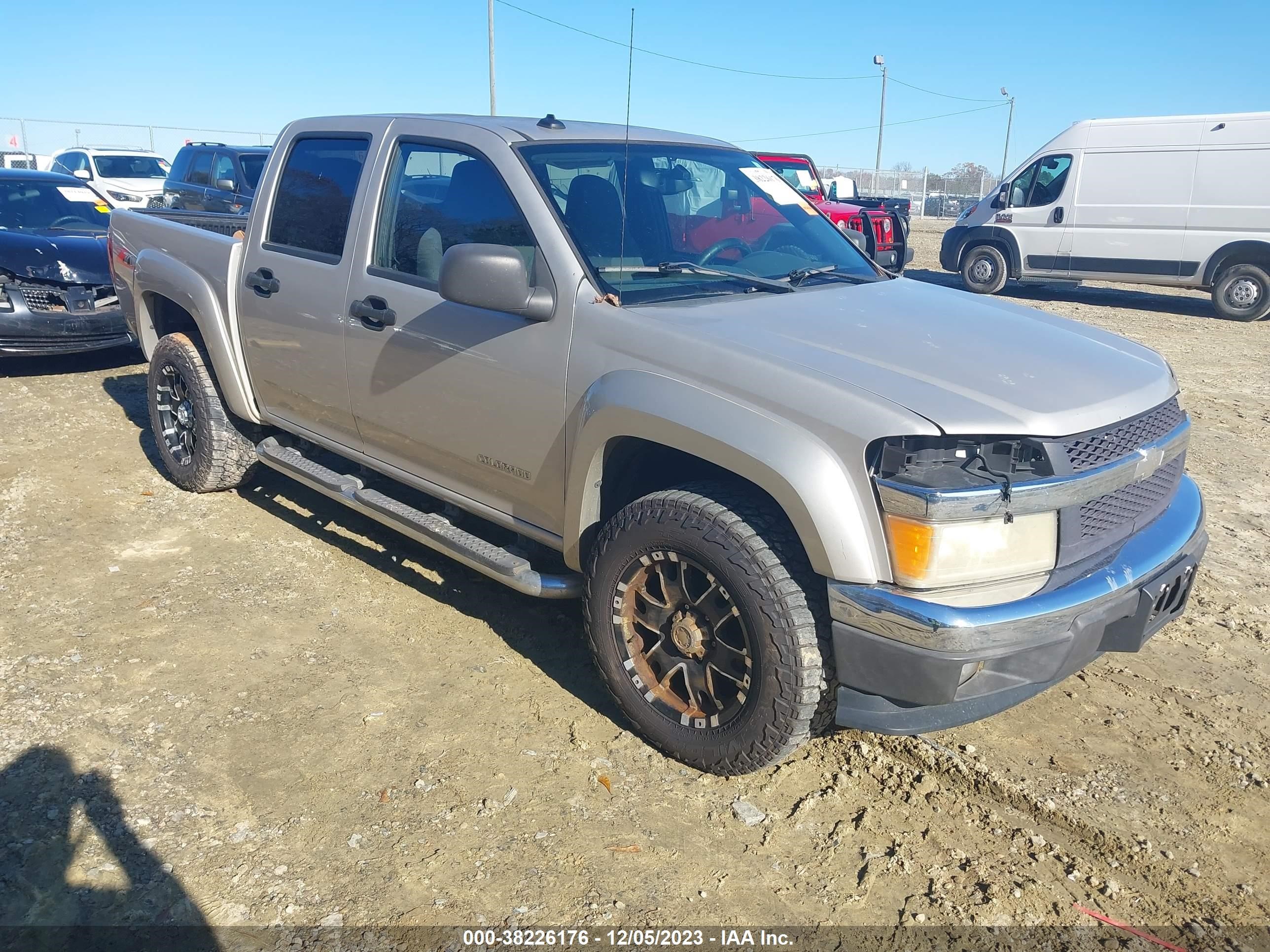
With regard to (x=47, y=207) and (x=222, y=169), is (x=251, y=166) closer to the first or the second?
(x=222, y=169)

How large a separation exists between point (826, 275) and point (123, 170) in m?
18.7

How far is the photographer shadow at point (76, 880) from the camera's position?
2389mm

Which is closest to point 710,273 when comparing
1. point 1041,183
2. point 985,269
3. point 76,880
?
point 76,880

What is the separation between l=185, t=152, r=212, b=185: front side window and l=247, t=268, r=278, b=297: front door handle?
36.8 ft

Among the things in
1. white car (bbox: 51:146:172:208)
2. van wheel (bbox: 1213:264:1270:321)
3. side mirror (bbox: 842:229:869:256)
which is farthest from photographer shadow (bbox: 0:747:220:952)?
white car (bbox: 51:146:172:208)

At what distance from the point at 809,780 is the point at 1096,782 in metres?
0.91

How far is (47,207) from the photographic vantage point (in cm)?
901

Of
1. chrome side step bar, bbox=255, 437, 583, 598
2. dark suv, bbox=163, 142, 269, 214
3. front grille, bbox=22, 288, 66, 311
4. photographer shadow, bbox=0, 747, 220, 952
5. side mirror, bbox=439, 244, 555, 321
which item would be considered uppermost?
dark suv, bbox=163, 142, 269, 214

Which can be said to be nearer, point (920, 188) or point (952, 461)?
point (952, 461)

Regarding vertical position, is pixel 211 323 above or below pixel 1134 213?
below

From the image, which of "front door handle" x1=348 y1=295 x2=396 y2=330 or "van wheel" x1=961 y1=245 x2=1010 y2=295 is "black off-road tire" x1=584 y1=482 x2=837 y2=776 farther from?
"van wheel" x1=961 y1=245 x2=1010 y2=295

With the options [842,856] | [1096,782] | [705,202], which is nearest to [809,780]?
[842,856]

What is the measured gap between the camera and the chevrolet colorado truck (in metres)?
2.53

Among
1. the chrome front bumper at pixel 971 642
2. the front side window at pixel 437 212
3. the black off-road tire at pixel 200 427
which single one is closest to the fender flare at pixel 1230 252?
the chrome front bumper at pixel 971 642
